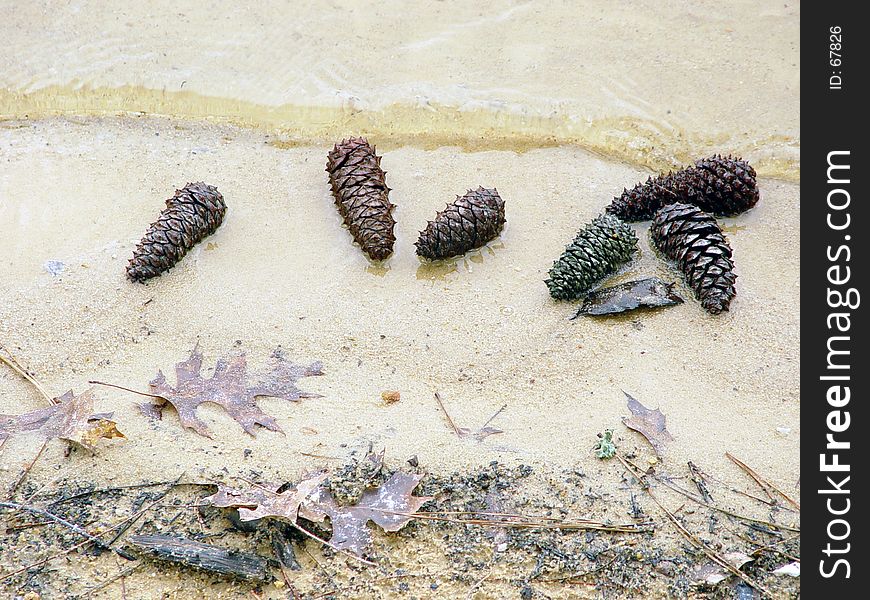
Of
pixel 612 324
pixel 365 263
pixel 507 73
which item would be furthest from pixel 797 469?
pixel 507 73

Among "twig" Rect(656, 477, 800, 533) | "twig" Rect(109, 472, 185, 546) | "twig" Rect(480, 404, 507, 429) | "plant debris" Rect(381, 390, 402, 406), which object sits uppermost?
"twig" Rect(109, 472, 185, 546)

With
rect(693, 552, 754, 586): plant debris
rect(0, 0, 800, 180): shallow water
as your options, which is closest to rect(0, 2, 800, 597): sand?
rect(0, 0, 800, 180): shallow water

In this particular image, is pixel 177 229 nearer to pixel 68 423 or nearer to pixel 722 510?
pixel 68 423

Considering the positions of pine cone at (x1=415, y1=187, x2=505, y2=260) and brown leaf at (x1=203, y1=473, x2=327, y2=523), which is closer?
brown leaf at (x1=203, y1=473, x2=327, y2=523)

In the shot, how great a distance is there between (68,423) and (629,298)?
2.29 m

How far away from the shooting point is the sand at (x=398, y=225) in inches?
113

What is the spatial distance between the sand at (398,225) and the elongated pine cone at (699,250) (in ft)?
0.26

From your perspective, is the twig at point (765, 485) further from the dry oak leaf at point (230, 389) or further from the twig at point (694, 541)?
the dry oak leaf at point (230, 389)

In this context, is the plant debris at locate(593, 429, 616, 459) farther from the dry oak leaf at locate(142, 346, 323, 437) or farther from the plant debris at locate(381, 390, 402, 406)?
the dry oak leaf at locate(142, 346, 323, 437)

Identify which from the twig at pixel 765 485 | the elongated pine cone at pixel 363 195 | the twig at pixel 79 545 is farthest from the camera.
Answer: the elongated pine cone at pixel 363 195

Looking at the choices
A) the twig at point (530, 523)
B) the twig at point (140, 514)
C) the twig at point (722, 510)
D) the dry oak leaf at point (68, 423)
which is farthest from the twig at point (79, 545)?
the twig at point (722, 510)

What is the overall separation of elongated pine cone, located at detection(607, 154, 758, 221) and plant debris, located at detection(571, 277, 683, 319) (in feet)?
1.71

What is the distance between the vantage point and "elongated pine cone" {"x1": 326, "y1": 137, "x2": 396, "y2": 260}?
3.70 m

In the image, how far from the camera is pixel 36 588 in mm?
2223
